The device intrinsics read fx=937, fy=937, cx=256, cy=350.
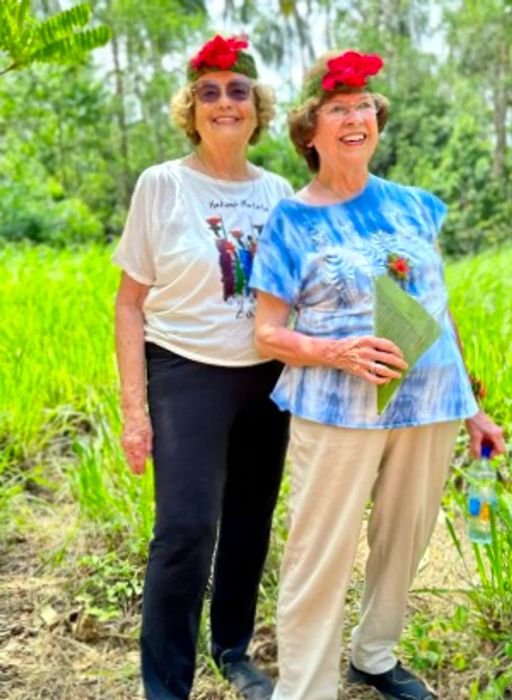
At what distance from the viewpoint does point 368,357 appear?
6.88 ft

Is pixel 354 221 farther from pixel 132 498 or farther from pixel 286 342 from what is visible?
pixel 132 498

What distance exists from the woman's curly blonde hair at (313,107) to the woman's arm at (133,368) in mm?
547

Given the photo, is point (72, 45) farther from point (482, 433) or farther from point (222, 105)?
point (482, 433)

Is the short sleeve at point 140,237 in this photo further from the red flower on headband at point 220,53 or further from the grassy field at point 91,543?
the grassy field at point 91,543

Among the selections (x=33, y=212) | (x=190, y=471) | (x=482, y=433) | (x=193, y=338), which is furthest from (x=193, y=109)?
(x=33, y=212)

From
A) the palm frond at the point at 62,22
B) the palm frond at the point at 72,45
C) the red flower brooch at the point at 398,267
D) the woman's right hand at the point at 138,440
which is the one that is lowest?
the woman's right hand at the point at 138,440

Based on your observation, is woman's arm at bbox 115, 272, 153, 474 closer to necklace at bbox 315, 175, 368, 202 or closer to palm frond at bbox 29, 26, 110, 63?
necklace at bbox 315, 175, 368, 202

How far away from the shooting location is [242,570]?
8.71 ft

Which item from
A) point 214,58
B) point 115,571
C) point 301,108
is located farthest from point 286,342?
point 115,571

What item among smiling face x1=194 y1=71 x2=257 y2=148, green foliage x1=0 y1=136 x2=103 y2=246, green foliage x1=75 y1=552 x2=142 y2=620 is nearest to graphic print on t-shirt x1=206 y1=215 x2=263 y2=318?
smiling face x1=194 y1=71 x2=257 y2=148

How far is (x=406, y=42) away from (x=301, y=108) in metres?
22.4

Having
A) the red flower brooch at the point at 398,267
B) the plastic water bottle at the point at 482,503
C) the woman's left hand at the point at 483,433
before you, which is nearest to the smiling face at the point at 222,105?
the red flower brooch at the point at 398,267

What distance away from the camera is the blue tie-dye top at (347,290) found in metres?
2.17

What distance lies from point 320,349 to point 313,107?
23.0 inches
